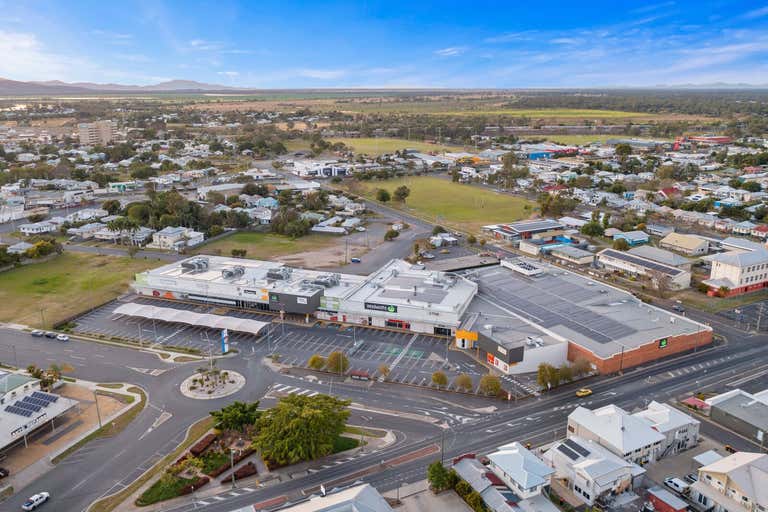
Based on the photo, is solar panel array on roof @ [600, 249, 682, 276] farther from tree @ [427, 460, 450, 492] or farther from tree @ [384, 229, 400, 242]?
tree @ [427, 460, 450, 492]

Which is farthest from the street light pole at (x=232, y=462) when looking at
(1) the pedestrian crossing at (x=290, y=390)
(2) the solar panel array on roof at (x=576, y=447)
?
(2) the solar panel array on roof at (x=576, y=447)

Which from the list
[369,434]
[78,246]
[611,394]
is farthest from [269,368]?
[78,246]

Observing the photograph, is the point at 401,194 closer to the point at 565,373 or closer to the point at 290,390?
the point at 565,373

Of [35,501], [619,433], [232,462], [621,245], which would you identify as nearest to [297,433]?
[232,462]

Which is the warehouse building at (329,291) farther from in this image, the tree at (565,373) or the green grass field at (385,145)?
the green grass field at (385,145)

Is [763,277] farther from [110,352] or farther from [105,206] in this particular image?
[105,206]

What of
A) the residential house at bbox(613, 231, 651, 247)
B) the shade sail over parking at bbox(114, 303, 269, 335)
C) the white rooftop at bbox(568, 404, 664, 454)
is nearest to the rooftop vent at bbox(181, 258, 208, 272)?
the shade sail over parking at bbox(114, 303, 269, 335)
